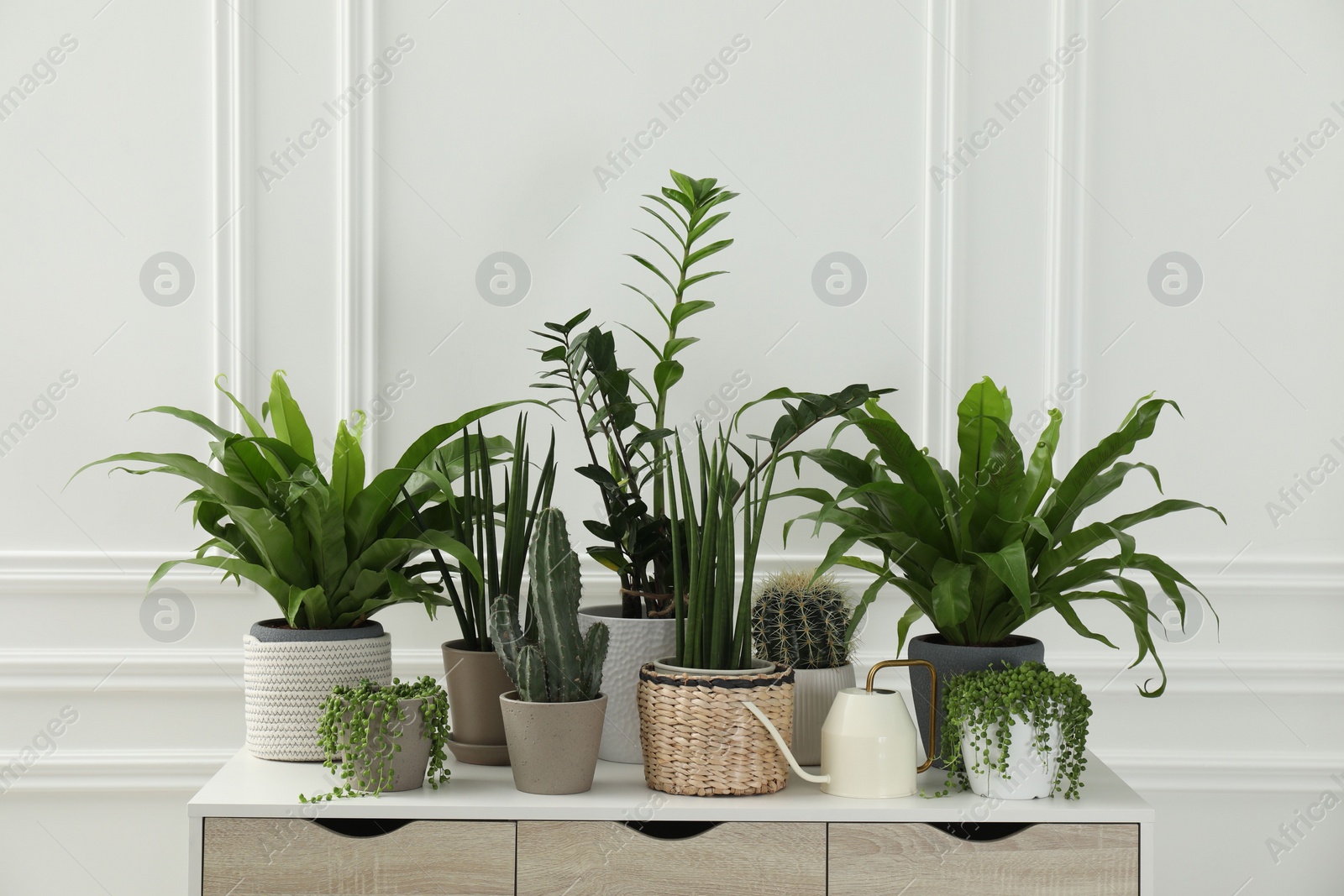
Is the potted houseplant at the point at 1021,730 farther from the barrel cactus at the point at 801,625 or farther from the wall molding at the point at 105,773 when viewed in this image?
the wall molding at the point at 105,773

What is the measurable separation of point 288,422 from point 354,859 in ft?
1.95

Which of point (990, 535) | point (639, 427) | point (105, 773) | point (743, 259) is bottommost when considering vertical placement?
point (105, 773)

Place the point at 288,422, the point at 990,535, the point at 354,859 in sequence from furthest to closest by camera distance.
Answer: the point at 288,422, the point at 990,535, the point at 354,859

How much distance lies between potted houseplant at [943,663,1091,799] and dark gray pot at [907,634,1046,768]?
0.17 ft

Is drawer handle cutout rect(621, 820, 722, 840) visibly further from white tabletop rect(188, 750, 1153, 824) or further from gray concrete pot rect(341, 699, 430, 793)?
gray concrete pot rect(341, 699, 430, 793)

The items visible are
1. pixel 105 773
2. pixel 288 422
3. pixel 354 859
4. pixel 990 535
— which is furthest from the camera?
pixel 105 773

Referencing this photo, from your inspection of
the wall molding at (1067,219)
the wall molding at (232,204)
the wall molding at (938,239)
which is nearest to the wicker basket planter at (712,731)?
the wall molding at (938,239)

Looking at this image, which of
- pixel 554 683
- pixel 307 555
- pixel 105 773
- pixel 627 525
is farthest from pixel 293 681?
pixel 105 773

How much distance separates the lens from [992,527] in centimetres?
123

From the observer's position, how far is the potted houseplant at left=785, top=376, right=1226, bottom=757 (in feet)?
3.94

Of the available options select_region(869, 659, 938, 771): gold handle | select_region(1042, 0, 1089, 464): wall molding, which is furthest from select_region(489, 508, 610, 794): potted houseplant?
select_region(1042, 0, 1089, 464): wall molding

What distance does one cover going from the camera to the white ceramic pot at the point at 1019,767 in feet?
3.73

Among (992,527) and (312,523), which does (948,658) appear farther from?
(312,523)

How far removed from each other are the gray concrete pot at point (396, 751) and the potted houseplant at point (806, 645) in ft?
1.44
